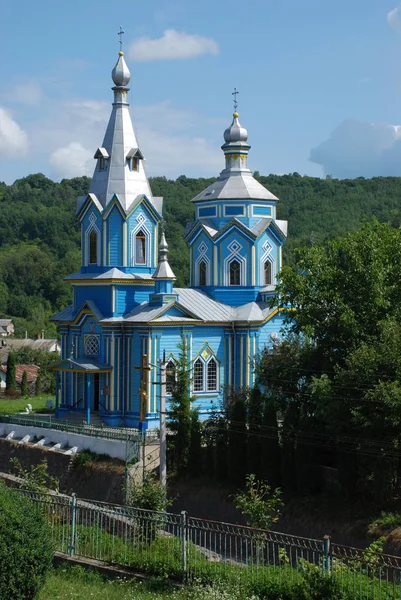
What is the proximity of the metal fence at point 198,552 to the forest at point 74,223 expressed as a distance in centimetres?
5685

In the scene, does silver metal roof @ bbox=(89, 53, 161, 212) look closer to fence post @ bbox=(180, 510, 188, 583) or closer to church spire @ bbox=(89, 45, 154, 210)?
church spire @ bbox=(89, 45, 154, 210)

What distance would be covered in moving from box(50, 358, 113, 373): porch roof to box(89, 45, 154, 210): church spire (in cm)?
512

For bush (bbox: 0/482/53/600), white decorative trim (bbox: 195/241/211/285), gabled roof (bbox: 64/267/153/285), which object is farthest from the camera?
white decorative trim (bbox: 195/241/211/285)

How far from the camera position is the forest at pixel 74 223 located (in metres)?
83.1

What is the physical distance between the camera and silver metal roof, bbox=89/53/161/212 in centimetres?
3194

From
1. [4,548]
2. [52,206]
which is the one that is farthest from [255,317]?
[52,206]

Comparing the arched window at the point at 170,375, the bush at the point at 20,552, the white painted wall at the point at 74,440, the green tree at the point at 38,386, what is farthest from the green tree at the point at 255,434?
the green tree at the point at 38,386

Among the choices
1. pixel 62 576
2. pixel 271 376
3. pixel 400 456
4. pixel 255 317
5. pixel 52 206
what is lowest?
pixel 62 576

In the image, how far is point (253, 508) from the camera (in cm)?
1964

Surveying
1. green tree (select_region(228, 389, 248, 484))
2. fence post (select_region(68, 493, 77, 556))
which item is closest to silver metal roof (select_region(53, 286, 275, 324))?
green tree (select_region(228, 389, 248, 484))

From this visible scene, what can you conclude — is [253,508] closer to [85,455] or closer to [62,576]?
[62,576]

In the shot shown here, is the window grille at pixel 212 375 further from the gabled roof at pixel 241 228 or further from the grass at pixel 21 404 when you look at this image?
the grass at pixel 21 404

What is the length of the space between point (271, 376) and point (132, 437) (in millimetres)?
4530

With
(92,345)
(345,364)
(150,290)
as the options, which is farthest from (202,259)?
(345,364)
